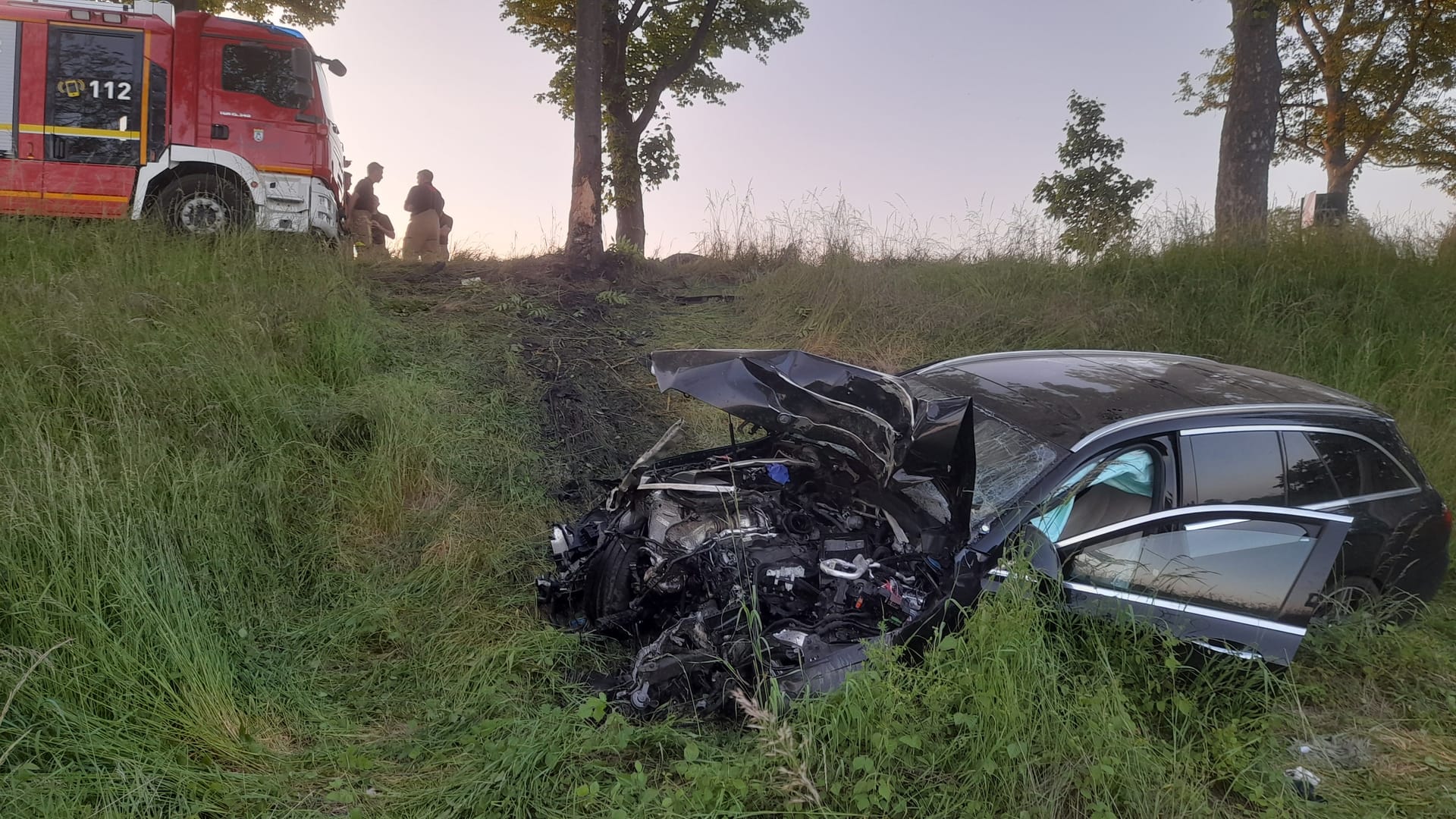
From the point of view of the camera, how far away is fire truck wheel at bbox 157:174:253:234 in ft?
25.5

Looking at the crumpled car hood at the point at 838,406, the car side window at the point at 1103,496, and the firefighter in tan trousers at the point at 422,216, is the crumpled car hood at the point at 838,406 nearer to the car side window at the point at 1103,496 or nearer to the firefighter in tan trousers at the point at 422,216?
the car side window at the point at 1103,496

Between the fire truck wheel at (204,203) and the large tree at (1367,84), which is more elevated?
the large tree at (1367,84)

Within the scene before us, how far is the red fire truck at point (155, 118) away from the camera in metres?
7.62

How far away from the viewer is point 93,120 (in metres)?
7.73

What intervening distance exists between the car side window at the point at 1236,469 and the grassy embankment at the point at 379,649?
0.73 meters

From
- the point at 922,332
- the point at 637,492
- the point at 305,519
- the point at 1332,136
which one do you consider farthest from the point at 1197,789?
the point at 1332,136

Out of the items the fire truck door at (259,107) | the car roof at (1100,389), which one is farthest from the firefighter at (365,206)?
the car roof at (1100,389)

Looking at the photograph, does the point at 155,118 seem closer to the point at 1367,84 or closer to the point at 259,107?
the point at 259,107

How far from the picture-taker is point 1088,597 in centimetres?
328

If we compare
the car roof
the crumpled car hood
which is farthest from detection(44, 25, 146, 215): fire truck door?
the car roof

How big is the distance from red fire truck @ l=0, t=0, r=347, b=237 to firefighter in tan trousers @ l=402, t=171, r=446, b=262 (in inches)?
141

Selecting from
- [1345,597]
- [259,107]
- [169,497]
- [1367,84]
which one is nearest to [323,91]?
[259,107]

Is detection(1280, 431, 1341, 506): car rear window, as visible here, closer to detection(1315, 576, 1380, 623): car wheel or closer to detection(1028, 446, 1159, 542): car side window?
detection(1315, 576, 1380, 623): car wheel

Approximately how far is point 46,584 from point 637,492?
2547mm
